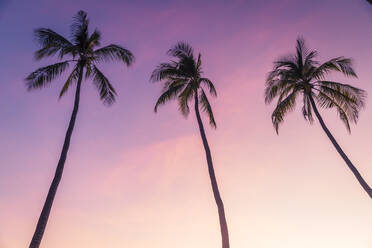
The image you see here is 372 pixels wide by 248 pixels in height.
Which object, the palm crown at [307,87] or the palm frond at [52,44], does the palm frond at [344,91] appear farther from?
the palm frond at [52,44]

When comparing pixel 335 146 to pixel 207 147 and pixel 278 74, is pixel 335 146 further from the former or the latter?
pixel 207 147

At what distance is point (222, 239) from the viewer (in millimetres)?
12383

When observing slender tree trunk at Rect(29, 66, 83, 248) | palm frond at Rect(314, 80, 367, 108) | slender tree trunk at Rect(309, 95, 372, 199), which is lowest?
slender tree trunk at Rect(29, 66, 83, 248)

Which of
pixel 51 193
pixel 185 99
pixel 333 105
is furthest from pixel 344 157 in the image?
pixel 51 193

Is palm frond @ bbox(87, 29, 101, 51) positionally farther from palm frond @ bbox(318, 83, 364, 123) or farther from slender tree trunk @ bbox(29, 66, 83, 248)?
palm frond @ bbox(318, 83, 364, 123)

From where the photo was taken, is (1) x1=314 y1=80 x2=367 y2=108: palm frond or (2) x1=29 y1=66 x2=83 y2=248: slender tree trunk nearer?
(2) x1=29 y1=66 x2=83 y2=248: slender tree trunk

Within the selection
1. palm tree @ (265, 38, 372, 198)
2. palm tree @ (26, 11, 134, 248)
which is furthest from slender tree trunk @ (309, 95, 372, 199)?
palm tree @ (26, 11, 134, 248)

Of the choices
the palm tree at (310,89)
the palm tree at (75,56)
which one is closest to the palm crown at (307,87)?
the palm tree at (310,89)

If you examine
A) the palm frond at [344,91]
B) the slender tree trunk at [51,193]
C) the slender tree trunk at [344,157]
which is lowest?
the slender tree trunk at [51,193]

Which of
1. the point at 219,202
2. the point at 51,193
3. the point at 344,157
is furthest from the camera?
the point at 344,157

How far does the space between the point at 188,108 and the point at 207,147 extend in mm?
3693

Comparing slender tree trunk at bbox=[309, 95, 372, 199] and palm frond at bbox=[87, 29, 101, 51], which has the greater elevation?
palm frond at bbox=[87, 29, 101, 51]

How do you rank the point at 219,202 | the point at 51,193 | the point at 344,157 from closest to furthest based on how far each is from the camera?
1. the point at 51,193
2. the point at 219,202
3. the point at 344,157

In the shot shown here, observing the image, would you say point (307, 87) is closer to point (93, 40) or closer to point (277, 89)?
point (277, 89)
